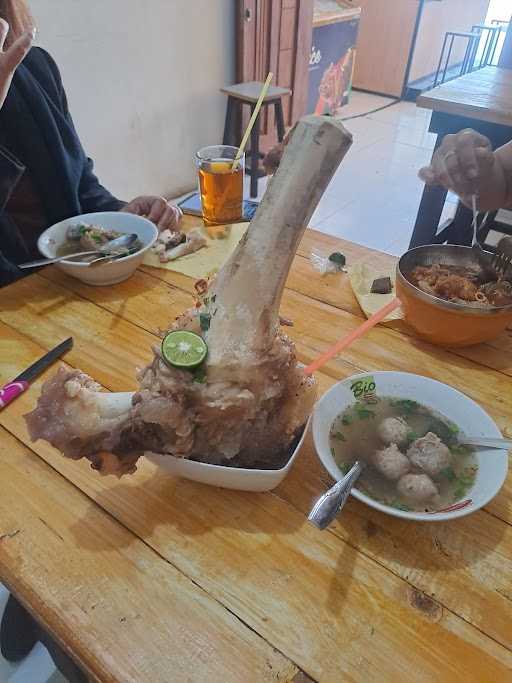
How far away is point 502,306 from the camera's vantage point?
958 mm

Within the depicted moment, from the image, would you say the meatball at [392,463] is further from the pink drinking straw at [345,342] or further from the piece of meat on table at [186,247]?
the piece of meat on table at [186,247]

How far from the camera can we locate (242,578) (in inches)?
25.5

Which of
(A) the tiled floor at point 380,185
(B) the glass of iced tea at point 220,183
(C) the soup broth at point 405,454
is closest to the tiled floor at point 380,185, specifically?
(A) the tiled floor at point 380,185

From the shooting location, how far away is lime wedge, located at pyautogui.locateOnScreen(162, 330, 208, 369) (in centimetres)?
67

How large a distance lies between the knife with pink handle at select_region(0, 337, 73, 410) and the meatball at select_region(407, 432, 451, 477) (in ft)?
2.22

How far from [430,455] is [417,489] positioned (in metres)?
0.07

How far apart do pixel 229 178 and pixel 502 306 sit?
825mm

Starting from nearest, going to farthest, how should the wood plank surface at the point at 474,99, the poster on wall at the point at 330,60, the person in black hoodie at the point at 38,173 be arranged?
the person in black hoodie at the point at 38,173
the wood plank surface at the point at 474,99
the poster on wall at the point at 330,60

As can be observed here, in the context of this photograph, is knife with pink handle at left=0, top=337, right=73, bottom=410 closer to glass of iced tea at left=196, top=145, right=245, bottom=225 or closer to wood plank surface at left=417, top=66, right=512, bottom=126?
glass of iced tea at left=196, top=145, right=245, bottom=225

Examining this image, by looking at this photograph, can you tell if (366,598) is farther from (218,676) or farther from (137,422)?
(137,422)

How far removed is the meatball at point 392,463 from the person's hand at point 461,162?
0.72 metres

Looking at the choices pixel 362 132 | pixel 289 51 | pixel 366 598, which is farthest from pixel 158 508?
pixel 362 132

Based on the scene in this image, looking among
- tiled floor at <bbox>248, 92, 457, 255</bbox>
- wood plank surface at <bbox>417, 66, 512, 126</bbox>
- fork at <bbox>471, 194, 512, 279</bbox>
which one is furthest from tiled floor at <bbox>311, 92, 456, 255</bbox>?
fork at <bbox>471, 194, 512, 279</bbox>

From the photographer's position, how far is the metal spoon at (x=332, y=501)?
61cm
